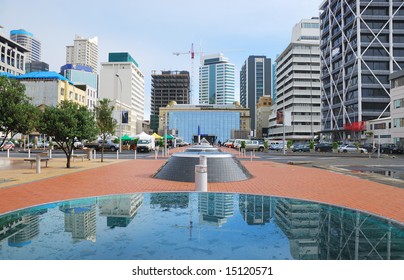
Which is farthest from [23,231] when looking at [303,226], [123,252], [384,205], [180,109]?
[180,109]

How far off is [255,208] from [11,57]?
4118 inches

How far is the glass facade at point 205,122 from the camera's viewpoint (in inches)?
5581

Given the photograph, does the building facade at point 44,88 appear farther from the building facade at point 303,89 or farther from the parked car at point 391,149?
the building facade at point 303,89

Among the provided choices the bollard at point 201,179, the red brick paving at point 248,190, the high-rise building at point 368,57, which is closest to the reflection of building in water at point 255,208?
the red brick paving at point 248,190

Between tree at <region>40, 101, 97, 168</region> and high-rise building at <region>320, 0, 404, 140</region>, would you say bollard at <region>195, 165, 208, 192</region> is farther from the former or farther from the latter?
high-rise building at <region>320, 0, 404, 140</region>

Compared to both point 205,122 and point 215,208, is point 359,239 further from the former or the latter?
point 205,122

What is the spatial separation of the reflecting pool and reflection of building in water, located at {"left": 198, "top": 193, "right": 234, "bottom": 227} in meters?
0.02

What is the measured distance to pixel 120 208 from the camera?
25.7 ft

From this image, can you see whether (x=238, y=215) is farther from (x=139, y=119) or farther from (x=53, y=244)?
(x=139, y=119)

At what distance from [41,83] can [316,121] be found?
93.5 metres

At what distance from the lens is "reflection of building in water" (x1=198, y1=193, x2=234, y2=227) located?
22.1 ft

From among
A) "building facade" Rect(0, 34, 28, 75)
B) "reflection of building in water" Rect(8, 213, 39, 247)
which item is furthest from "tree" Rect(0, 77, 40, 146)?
"building facade" Rect(0, 34, 28, 75)

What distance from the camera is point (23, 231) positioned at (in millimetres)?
5852

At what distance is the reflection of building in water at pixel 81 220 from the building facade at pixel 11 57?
94.9 metres
